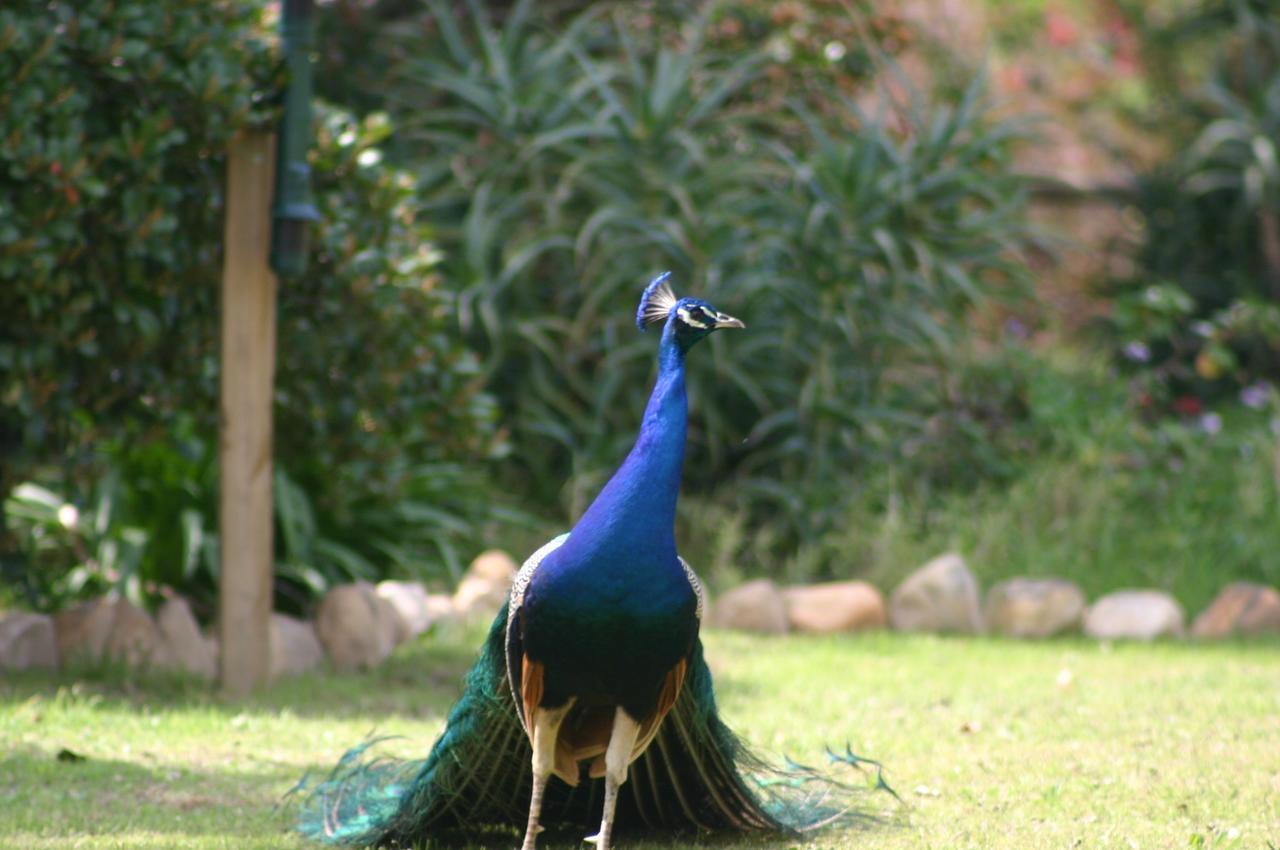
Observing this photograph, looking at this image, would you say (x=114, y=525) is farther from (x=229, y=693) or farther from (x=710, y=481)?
(x=710, y=481)

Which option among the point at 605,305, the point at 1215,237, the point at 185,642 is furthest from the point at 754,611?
the point at 1215,237

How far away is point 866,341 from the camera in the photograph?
26.9ft

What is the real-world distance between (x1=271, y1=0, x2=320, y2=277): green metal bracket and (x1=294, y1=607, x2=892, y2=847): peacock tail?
210cm

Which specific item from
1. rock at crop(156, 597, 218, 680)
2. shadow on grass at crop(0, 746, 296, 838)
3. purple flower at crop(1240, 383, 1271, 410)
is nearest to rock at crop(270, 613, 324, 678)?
rock at crop(156, 597, 218, 680)

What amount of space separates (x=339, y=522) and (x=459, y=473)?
69cm

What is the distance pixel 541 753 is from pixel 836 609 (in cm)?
377

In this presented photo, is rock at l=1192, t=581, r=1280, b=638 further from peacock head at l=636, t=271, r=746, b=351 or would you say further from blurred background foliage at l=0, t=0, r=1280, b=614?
peacock head at l=636, t=271, r=746, b=351

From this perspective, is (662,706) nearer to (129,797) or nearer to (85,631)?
(129,797)

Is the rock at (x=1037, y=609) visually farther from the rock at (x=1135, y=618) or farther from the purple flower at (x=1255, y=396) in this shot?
the purple flower at (x=1255, y=396)

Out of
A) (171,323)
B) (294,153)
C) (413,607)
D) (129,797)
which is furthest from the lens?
(413,607)

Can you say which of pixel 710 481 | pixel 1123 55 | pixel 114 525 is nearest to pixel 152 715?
pixel 114 525

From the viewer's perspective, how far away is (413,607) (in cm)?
675

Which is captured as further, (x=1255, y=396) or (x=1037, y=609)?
(x=1255, y=396)

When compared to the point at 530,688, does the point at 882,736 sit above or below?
below
